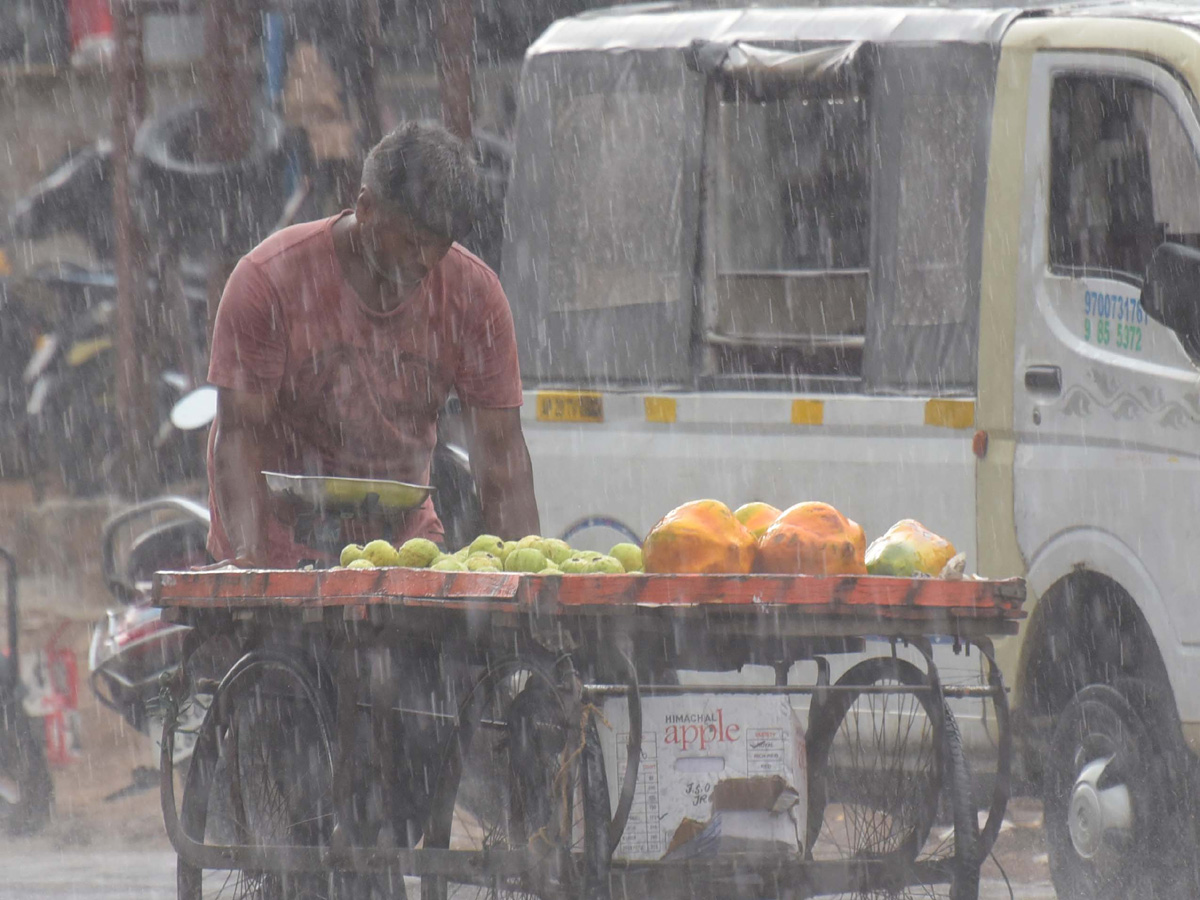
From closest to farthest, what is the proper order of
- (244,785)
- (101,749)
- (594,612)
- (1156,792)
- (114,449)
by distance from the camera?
(594,612) < (244,785) < (1156,792) < (101,749) < (114,449)

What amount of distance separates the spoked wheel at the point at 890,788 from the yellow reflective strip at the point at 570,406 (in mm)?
2582

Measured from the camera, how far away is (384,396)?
4895mm

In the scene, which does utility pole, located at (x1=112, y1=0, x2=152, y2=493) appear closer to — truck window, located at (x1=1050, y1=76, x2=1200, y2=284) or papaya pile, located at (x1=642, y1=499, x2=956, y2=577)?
truck window, located at (x1=1050, y1=76, x2=1200, y2=284)

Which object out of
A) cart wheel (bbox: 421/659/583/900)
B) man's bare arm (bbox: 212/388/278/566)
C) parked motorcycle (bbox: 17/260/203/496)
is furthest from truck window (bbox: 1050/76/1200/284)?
parked motorcycle (bbox: 17/260/203/496)

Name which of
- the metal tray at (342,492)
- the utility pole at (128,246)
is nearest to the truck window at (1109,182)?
the metal tray at (342,492)

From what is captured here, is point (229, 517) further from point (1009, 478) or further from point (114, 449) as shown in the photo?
point (114, 449)

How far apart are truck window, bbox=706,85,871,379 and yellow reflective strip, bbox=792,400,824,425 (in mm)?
581

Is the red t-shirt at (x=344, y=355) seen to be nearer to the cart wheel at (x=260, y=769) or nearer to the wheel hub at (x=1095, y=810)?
the cart wheel at (x=260, y=769)

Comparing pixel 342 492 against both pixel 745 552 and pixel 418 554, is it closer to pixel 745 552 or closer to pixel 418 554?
pixel 418 554

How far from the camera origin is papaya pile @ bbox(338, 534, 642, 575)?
13.1 ft

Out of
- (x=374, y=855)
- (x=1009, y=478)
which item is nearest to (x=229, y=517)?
(x=374, y=855)

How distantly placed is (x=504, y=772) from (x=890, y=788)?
0.77m

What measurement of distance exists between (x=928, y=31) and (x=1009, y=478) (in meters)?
1.43

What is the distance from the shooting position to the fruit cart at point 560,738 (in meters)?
3.68
